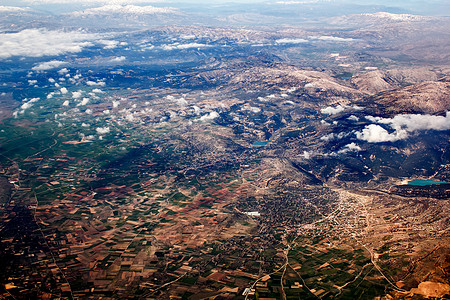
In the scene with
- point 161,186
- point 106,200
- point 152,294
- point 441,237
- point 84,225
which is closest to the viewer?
point 152,294

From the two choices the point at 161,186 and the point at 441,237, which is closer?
the point at 441,237

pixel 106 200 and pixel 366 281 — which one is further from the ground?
pixel 366 281

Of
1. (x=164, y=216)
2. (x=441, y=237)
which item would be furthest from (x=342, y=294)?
(x=164, y=216)

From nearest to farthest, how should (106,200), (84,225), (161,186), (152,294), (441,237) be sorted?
(152,294)
(441,237)
(84,225)
(106,200)
(161,186)

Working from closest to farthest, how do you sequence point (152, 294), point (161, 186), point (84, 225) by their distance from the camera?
point (152, 294)
point (84, 225)
point (161, 186)

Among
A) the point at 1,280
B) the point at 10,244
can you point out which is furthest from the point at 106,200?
the point at 1,280

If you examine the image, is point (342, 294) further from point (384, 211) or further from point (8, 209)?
point (8, 209)

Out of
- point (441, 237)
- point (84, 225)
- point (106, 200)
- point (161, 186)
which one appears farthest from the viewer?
point (161, 186)

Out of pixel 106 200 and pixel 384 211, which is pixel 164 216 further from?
pixel 384 211

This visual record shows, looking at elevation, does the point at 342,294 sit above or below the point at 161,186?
above
